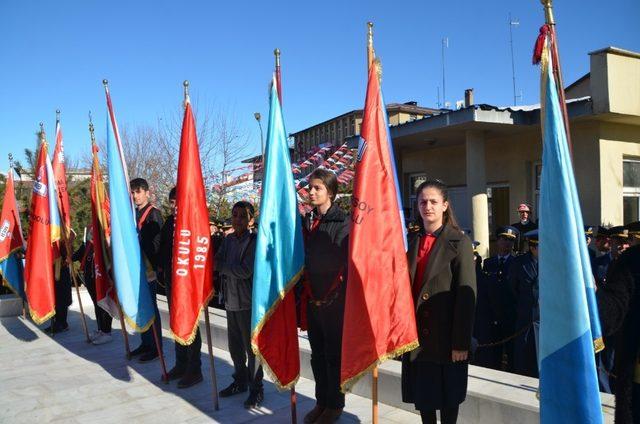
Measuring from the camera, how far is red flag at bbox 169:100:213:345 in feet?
15.7

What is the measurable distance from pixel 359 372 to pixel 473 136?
26.3 feet

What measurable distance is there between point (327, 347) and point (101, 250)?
373 cm

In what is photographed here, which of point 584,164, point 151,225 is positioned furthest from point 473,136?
point 151,225

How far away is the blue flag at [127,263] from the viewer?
5473 millimetres

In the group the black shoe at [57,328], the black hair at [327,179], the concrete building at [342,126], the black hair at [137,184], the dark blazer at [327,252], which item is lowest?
the black shoe at [57,328]

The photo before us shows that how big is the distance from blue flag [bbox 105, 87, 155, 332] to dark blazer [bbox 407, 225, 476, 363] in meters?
3.33

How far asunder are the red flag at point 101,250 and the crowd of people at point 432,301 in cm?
57

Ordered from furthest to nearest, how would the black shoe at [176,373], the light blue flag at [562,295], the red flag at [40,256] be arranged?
1. the red flag at [40,256]
2. the black shoe at [176,373]
3. the light blue flag at [562,295]

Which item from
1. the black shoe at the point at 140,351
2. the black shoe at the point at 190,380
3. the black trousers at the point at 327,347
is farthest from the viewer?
the black shoe at the point at 140,351

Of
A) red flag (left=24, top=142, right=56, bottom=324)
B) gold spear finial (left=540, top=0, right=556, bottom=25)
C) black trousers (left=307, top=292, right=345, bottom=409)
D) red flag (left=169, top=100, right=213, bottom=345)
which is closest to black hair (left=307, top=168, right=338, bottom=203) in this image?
black trousers (left=307, top=292, right=345, bottom=409)

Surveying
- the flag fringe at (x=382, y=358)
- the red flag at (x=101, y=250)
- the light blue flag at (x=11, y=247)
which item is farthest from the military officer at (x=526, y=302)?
the light blue flag at (x=11, y=247)

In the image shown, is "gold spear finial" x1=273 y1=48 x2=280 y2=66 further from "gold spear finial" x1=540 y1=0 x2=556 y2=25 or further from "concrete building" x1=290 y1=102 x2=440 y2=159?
"concrete building" x1=290 y1=102 x2=440 y2=159

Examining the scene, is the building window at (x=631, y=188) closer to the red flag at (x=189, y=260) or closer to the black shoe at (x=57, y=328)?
the red flag at (x=189, y=260)

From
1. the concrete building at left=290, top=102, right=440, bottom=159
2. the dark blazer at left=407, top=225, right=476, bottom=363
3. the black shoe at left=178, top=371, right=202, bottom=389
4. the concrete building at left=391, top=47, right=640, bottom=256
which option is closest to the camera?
the dark blazer at left=407, top=225, right=476, bottom=363
